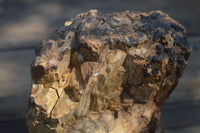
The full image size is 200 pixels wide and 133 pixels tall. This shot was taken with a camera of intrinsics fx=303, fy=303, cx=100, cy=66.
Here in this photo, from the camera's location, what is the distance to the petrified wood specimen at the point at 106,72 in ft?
3.49

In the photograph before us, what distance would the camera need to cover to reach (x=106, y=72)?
111cm

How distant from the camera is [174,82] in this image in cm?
126

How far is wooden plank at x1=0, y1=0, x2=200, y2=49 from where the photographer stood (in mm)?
2062

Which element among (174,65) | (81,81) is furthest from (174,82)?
Answer: (81,81)

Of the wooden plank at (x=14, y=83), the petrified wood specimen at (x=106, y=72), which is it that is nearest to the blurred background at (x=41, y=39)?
the wooden plank at (x=14, y=83)

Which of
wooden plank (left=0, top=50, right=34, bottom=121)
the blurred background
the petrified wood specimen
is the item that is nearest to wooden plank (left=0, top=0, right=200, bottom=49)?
the blurred background

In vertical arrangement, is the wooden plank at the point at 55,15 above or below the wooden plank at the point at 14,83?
above

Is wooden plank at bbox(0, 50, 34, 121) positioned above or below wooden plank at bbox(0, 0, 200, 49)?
below

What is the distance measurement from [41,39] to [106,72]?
1056 millimetres

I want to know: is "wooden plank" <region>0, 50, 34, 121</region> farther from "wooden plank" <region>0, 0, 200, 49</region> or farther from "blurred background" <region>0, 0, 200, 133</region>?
"wooden plank" <region>0, 0, 200, 49</region>

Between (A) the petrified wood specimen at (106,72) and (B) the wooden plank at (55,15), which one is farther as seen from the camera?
(B) the wooden plank at (55,15)

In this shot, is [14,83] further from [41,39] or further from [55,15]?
[55,15]

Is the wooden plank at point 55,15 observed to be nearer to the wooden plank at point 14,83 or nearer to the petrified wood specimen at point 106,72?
the wooden plank at point 14,83

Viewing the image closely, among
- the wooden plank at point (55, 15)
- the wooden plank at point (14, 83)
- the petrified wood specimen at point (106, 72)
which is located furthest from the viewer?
the wooden plank at point (55, 15)
